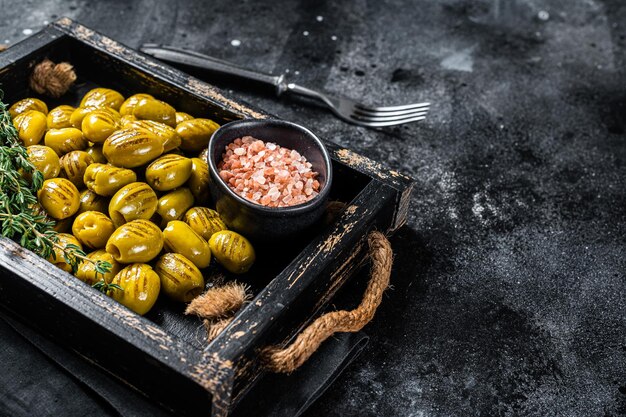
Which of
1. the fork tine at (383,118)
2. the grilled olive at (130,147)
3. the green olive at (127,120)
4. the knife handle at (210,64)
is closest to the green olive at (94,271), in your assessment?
the grilled olive at (130,147)

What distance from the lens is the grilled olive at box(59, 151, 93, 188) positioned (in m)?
1.87

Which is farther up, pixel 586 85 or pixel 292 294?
pixel 292 294

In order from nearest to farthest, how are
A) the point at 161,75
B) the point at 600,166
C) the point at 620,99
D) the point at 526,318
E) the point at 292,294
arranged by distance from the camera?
the point at 292,294 < the point at 526,318 < the point at 161,75 < the point at 600,166 < the point at 620,99

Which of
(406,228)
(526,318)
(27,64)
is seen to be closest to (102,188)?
(27,64)

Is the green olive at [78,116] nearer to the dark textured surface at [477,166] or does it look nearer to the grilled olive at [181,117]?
the grilled olive at [181,117]

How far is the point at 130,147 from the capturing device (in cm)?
182

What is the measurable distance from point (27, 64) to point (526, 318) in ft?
4.97

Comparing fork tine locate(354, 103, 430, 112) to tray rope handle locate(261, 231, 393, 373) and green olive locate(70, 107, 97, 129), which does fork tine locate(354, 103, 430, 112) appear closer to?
tray rope handle locate(261, 231, 393, 373)

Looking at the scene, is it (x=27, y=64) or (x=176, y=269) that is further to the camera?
(x=27, y=64)

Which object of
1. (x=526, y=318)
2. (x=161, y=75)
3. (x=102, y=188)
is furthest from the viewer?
(x=161, y=75)

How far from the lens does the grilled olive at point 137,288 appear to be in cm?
166

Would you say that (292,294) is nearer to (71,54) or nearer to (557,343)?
(557,343)

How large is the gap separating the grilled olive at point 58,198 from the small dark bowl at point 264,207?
0.32 meters

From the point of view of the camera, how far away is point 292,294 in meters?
1.64
